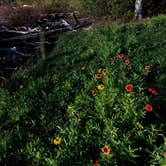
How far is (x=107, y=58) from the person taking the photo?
8.14 m

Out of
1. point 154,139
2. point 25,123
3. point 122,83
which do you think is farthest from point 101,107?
point 25,123

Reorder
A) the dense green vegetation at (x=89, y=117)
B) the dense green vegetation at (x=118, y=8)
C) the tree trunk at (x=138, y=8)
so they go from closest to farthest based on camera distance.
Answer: the dense green vegetation at (x=89, y=117) → the tree trunk at (x=138, y=8) → the dense green vegetation at (x=118, y=8)

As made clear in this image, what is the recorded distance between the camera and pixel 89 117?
17.2 ft

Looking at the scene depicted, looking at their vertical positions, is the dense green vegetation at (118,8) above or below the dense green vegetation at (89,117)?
above

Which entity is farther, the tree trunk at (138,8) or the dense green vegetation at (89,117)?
the tree trunk at (138,8)

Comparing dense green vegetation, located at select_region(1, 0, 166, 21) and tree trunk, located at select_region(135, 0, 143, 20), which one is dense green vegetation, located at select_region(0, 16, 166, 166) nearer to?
tree trunk, located at select_region(135, 0, 143, 20)

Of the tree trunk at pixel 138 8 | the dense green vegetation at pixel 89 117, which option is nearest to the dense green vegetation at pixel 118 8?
the tree trunk at pixel 138 8

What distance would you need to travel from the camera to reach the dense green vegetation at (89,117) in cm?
417

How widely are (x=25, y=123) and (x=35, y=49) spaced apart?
24.4 ft

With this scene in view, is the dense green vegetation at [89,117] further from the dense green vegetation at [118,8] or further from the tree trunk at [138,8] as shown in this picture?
the dense green vegetation at [118,8]

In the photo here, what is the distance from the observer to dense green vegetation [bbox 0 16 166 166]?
4168 mm

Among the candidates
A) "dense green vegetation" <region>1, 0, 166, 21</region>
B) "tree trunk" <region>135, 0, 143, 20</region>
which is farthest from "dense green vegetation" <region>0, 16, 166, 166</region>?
"dense green vegetation" <region>1, 0, 166, 21</region>

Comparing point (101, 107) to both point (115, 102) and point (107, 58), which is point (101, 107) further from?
point (107, 58)

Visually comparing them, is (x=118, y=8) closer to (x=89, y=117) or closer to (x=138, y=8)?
(x=138, y=8)
